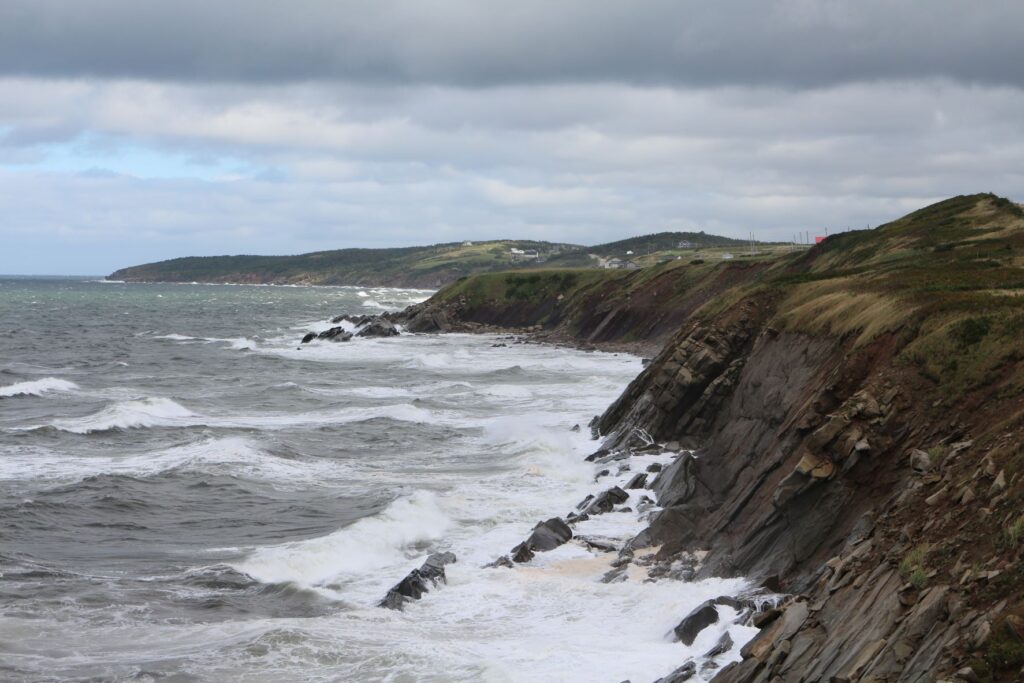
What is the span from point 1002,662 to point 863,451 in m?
9.23

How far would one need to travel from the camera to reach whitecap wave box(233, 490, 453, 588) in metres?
24.7

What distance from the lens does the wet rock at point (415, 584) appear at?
22.1m

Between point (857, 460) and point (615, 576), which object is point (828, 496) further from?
point (615, 576)

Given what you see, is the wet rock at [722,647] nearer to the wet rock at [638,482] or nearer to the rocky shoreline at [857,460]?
the rocky shoreline at [857,460]

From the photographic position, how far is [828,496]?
65.5ft

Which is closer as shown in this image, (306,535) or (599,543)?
(599,543)

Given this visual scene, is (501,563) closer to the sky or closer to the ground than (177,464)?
closer to the ground

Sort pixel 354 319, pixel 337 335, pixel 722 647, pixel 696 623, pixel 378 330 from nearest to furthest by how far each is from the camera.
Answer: pixel 722 647 → pixel 696 623 → pixel 337 335 → pixel 378 330 → pixel 354 319

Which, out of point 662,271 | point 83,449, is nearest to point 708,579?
point 83,449

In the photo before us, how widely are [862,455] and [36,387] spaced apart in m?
49.6

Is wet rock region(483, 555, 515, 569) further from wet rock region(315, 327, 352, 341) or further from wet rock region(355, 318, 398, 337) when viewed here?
wet rock region(355, 318, 398, 337)

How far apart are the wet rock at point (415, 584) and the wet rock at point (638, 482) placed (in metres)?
7.53

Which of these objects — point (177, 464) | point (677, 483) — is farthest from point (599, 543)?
point (177, 464)

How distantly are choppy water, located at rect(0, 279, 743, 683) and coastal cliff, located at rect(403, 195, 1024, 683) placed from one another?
2187 millimetres
